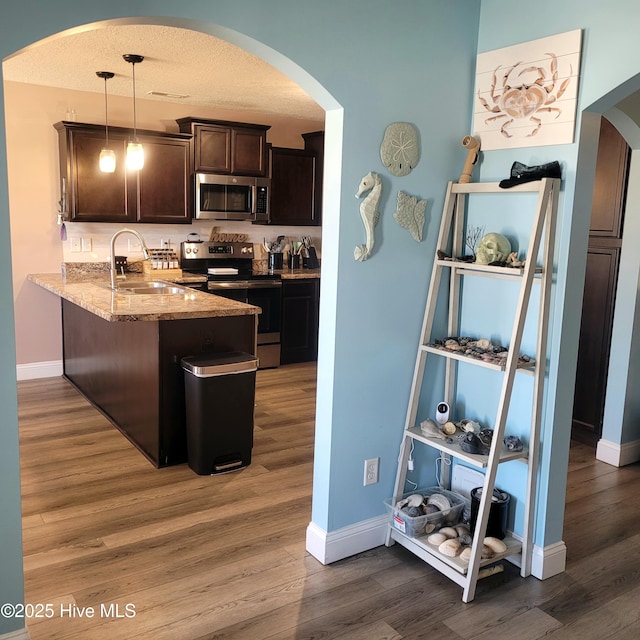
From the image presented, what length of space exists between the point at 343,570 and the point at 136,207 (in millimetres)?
3877

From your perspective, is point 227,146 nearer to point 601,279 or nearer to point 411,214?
point 601,279

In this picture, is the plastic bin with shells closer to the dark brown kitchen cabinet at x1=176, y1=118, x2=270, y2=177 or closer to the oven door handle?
the oven door handle

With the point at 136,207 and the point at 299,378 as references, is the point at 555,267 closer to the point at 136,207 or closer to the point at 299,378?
the point at 299,378

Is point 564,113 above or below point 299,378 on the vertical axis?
above

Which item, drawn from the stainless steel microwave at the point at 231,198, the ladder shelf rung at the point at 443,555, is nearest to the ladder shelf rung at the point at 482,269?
the ladder shelf rung at the point at 443,555

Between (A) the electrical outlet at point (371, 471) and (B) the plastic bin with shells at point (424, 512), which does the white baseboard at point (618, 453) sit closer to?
(B) the plastic bin with shells at point (424, 512)

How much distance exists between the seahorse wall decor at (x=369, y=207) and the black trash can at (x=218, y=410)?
1.29 m

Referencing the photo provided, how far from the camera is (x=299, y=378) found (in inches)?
228

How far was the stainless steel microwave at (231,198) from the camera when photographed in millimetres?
5832

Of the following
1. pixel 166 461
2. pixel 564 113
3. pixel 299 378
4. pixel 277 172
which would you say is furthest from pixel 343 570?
pixel 277 172

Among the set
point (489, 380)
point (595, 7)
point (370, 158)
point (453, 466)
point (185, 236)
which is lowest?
point (453, 466)

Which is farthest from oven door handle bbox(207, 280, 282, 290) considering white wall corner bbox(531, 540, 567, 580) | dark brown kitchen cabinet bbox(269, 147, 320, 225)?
white wall corner bbox(531, 540, 567, 580)

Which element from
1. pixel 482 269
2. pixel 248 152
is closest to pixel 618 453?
pixel 482 269

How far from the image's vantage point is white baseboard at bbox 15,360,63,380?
5480mm
